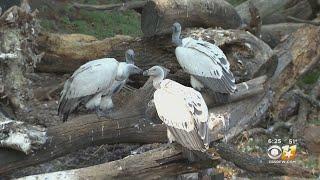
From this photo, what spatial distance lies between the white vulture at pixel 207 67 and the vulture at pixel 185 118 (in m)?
1.30

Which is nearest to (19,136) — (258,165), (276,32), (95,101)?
(95,101)

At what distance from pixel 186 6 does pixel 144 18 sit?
56cm

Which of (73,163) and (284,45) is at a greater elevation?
(284,45)

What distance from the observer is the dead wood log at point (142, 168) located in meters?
4.91

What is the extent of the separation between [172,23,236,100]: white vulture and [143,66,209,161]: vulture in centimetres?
130

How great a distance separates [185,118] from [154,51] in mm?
2953

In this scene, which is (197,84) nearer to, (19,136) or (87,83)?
(87,83)

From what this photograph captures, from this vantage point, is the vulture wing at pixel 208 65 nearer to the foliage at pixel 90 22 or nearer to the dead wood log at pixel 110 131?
the dead wood log at pixel 110 131

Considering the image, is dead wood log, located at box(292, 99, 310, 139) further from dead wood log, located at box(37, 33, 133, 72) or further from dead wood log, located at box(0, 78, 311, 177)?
dead wood log, located at box(37, 33, 133, 72)

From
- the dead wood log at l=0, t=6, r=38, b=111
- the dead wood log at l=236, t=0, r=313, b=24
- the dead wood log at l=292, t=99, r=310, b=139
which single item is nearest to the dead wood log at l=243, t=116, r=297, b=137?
the dead wood log at l=292, t=99, r=310, b=139

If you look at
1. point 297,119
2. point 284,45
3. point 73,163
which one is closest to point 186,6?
point 284,45

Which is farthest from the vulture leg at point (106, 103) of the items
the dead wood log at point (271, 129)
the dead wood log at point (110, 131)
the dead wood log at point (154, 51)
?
the dead wood log at point (271, 129)

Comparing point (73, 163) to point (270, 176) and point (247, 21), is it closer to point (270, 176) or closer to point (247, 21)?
point (270, 176)

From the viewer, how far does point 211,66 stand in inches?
250
